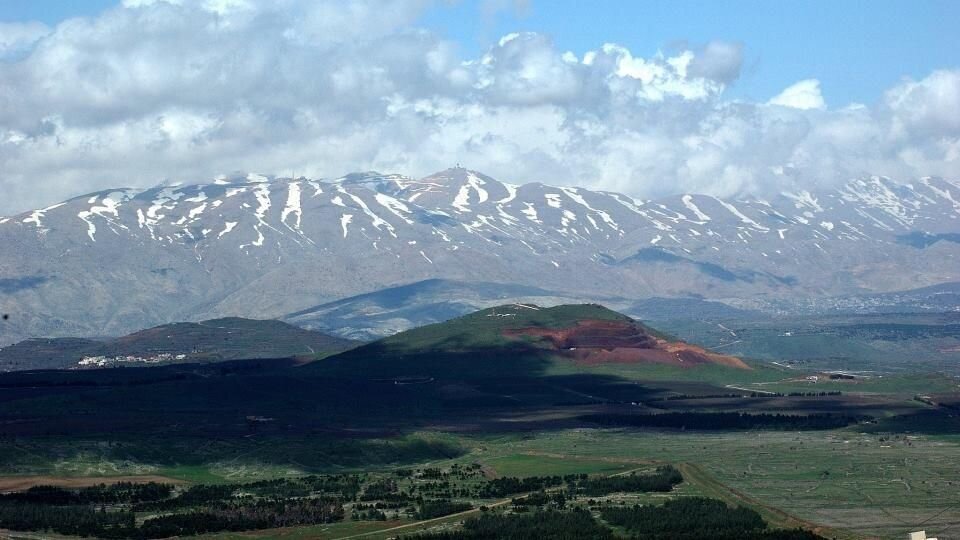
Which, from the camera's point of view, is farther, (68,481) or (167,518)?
(68,481)

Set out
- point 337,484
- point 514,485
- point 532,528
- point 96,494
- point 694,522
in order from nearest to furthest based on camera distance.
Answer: point 532,528
point 694,522
point 96,494
point 514,485
point 337,484

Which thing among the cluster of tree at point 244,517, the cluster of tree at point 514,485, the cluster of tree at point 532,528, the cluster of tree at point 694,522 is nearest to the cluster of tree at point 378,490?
the cluster of tree at point 244,517

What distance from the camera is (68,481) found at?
521 feet

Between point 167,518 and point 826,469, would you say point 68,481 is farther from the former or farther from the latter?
point 826,469

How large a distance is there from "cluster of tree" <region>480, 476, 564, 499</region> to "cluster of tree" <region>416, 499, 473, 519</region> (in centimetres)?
647

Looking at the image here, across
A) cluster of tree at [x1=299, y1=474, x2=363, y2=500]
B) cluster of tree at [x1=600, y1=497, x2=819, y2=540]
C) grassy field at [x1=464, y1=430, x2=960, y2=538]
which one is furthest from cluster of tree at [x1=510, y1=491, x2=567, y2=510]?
grassy field at [x1=464, y1=430, x2=960, y2=538]

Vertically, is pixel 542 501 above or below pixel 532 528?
above

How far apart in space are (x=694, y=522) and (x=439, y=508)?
2184 centimetres

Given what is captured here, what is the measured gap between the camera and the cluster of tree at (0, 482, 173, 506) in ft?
472

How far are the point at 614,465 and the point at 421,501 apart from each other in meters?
34.9

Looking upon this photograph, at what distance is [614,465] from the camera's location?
560 ft

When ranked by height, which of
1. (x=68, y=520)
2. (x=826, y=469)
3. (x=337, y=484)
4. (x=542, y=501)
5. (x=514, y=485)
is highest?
(x=337, y=484)

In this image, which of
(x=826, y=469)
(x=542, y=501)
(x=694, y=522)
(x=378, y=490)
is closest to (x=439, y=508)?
(x=542, y=501)

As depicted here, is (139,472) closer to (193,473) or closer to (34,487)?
(193,473)
